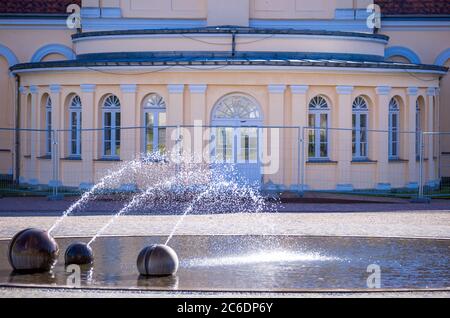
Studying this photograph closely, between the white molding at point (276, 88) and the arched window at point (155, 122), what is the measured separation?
367cm

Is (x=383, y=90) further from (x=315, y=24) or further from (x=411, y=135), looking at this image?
(x=315, y=24)

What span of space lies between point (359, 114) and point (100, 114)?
29.7 feet

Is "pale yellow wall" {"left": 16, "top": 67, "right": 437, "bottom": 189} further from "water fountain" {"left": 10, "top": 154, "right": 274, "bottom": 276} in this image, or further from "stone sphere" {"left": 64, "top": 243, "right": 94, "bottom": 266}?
"stone sphere" {"left": 64, "top": 243, "right": 94, "bottom": 266}

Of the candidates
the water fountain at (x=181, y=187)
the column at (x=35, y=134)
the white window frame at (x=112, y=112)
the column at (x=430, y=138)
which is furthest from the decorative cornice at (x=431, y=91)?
the column at (x=35, y=134)

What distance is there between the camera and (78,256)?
1802 cm

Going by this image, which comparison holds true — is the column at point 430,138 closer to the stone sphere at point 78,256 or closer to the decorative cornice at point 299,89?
the decorative cornice at point 299,89

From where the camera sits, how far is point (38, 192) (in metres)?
35.2

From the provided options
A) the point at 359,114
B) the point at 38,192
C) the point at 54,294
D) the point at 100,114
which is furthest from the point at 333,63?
the point at 54,294

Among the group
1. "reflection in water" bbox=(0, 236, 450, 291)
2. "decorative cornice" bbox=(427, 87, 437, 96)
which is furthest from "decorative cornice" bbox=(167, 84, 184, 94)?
"reflection in water" bbox=(0, 236, 450, 291)

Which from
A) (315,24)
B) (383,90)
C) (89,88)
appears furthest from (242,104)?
(315,24)

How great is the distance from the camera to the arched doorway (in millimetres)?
35312

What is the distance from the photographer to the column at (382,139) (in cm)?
3634

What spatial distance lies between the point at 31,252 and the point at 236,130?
1901cm

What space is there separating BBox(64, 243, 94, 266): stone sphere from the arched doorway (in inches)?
665
